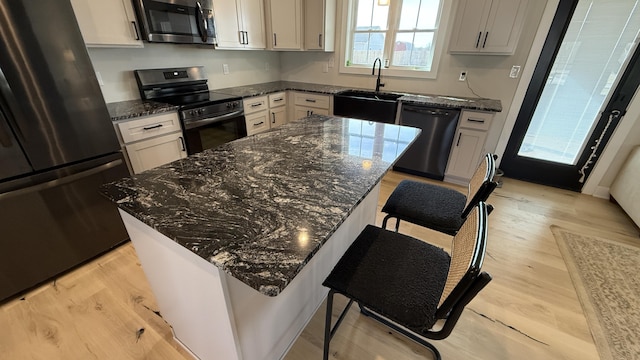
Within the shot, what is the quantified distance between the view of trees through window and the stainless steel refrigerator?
302 centimetres

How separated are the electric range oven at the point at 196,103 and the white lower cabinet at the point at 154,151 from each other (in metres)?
0.09

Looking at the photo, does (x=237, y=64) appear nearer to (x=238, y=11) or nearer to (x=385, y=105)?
(x=238, y=11)

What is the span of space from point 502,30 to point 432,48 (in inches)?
30.9

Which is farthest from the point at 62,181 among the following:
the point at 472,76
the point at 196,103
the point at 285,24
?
the point at 472,76

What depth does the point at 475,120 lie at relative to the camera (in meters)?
2.66

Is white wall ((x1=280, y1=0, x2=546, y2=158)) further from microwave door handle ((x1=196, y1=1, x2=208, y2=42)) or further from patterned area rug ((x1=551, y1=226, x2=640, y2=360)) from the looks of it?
microwave door handle ((x1=196, y1=1, x2=208, y2=42))

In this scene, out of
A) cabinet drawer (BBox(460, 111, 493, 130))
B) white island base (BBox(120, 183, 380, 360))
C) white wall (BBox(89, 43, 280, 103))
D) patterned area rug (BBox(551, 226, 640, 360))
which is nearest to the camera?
white island base (BBox(120, 183, 380, 360))

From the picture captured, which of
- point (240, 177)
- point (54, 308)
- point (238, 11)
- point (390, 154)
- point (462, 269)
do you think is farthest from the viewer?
point (238, 11)

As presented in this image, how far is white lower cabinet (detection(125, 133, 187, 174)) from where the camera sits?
6.84ft

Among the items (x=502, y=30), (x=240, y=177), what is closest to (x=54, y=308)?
(x=240, y=177)

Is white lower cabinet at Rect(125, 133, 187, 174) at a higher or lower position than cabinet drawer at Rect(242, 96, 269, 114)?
lower

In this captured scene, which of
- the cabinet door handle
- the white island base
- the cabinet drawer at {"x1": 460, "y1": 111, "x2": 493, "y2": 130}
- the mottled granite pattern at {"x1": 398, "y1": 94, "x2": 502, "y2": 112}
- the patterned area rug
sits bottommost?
the patterned area rug

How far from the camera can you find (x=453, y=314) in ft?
2.64

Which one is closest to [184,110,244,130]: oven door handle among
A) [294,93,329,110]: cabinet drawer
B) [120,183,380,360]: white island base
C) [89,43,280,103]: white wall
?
[89,43,280,103]: white wall
